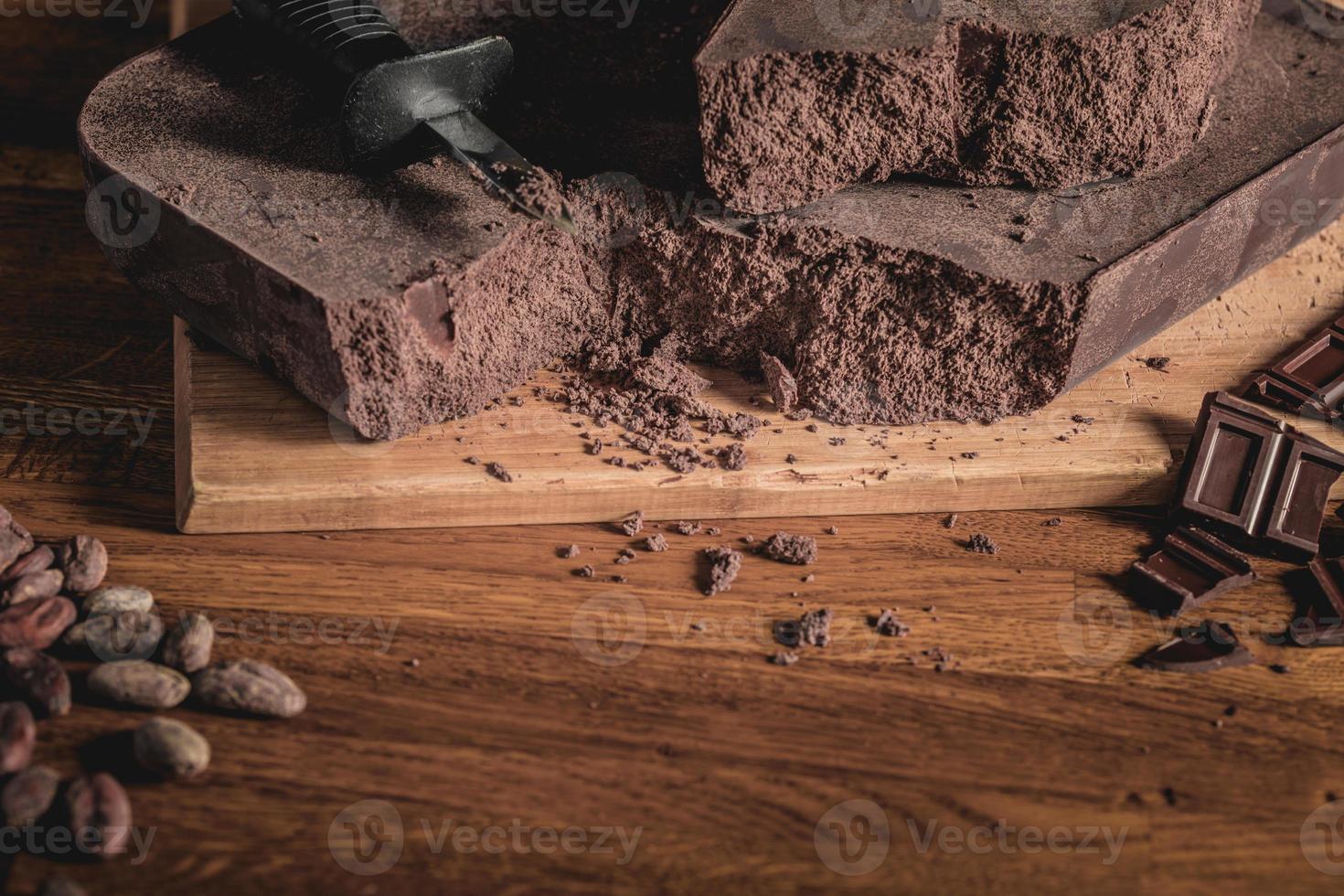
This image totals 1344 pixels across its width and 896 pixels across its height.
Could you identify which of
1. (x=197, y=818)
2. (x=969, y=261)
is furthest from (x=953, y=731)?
(x=197, y=818)

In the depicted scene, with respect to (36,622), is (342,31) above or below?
above

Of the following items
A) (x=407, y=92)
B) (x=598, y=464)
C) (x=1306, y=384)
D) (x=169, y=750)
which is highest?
(x=407, y=92)

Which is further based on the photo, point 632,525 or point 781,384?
point 781,384

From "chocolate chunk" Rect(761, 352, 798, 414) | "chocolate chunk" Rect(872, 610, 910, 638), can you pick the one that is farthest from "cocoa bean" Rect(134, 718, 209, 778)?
"chocolate chunk" Rect(761, 352, 798, 414)

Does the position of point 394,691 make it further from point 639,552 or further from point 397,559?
point 639,552

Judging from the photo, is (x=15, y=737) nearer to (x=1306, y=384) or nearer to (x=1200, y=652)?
(x=1200, y=652)

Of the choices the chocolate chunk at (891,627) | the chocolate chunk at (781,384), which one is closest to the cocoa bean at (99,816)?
the chocolate chunk at (891,627)

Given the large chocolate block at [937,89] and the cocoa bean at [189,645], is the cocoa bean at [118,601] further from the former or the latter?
the large chocolate block at [937,89]

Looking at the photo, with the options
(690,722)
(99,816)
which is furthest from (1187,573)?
(99,816)
